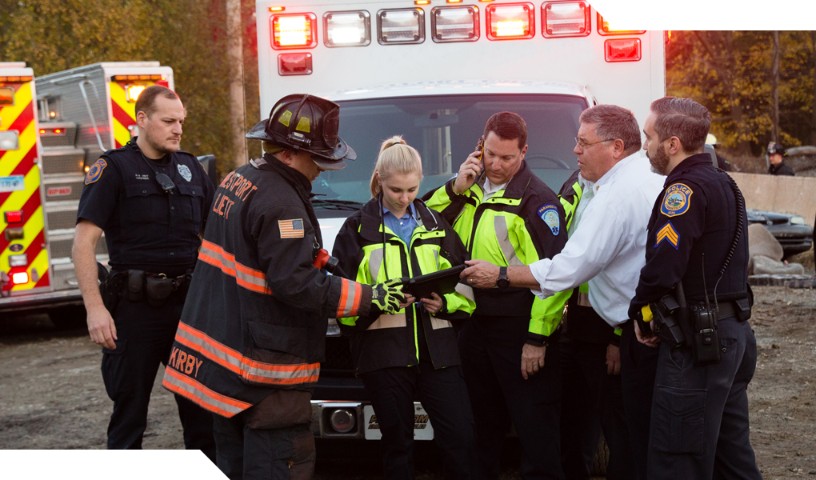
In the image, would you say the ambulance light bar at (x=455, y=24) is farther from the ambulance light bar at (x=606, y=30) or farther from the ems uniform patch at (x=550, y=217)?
the ems uniform patch at (x=550, y=217)

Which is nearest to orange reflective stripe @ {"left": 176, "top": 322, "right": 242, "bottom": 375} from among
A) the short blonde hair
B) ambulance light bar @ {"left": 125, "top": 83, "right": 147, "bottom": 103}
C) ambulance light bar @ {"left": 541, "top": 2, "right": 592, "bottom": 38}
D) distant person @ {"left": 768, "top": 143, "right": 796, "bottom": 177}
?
the short blonde hair

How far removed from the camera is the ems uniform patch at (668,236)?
351 cm

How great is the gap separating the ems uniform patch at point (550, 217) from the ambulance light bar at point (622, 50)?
2.46 meters

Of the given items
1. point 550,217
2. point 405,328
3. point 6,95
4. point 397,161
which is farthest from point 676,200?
point 6,95

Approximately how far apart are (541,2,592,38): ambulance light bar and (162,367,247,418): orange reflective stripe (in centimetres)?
379

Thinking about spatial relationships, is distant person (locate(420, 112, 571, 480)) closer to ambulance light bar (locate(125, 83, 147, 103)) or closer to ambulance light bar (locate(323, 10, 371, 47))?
ambulance light bar (locate(323, 10, 371, 47))

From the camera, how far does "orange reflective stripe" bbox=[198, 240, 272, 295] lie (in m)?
3.46

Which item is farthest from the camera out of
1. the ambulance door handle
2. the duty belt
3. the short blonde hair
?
the ambulance door handle

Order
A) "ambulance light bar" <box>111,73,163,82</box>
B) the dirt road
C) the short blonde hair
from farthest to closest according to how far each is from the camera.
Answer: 1. "ambulance light bar" <box>111,73,163,82</box>
2. the dirt road
3. the short blonde hair

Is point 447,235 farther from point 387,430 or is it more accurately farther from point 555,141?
point 555,141

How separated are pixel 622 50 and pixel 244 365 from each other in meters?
3.89

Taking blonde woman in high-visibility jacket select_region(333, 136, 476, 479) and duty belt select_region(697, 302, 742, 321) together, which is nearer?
duty belt select_region(697, 302, 742, 321)

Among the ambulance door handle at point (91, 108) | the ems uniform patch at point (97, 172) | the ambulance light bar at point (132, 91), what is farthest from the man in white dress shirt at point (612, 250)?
the ambulance door handle at point (91, 108)

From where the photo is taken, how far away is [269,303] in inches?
137
